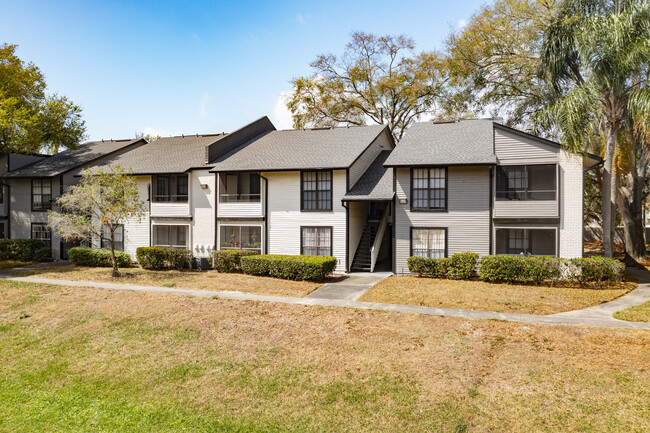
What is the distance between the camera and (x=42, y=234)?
26.1 metres

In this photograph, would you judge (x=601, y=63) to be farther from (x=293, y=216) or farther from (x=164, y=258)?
(x=164, y=258)

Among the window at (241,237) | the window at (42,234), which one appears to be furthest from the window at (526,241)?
the window at (42,234)

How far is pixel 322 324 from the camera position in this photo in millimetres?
11469

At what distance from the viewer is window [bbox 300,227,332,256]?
2066 cm

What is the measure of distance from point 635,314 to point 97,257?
2521 cm

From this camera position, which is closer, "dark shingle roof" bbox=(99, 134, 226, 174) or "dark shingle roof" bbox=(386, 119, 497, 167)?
"dark shingle roof" bbox=(386, 119, 497, 167)

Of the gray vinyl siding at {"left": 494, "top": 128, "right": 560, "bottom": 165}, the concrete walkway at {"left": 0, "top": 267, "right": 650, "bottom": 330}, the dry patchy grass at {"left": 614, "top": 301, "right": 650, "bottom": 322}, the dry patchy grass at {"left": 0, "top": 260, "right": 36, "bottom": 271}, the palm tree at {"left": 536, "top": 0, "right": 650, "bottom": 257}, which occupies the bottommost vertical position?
the concrete walkway at {"left": 0, "top": 267, "right": 650, "bottom": 330}

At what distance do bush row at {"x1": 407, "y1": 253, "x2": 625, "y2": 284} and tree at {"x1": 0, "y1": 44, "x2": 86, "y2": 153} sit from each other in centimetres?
2896

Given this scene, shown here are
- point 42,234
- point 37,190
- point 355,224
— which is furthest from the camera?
point 37,190

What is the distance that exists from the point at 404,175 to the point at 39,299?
1679cm

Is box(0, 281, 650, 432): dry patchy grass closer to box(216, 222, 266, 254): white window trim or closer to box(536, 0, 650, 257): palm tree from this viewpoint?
box(216, 222, 266, 254): white window trim

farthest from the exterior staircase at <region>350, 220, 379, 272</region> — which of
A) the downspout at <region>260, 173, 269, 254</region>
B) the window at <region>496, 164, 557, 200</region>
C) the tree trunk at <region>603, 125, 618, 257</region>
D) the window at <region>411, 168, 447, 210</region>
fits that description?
the tree trunk at <region>603, 125, 618, 257</region>

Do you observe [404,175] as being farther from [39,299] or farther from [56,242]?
[56,242]

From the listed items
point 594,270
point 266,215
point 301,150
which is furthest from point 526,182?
point 266,215
